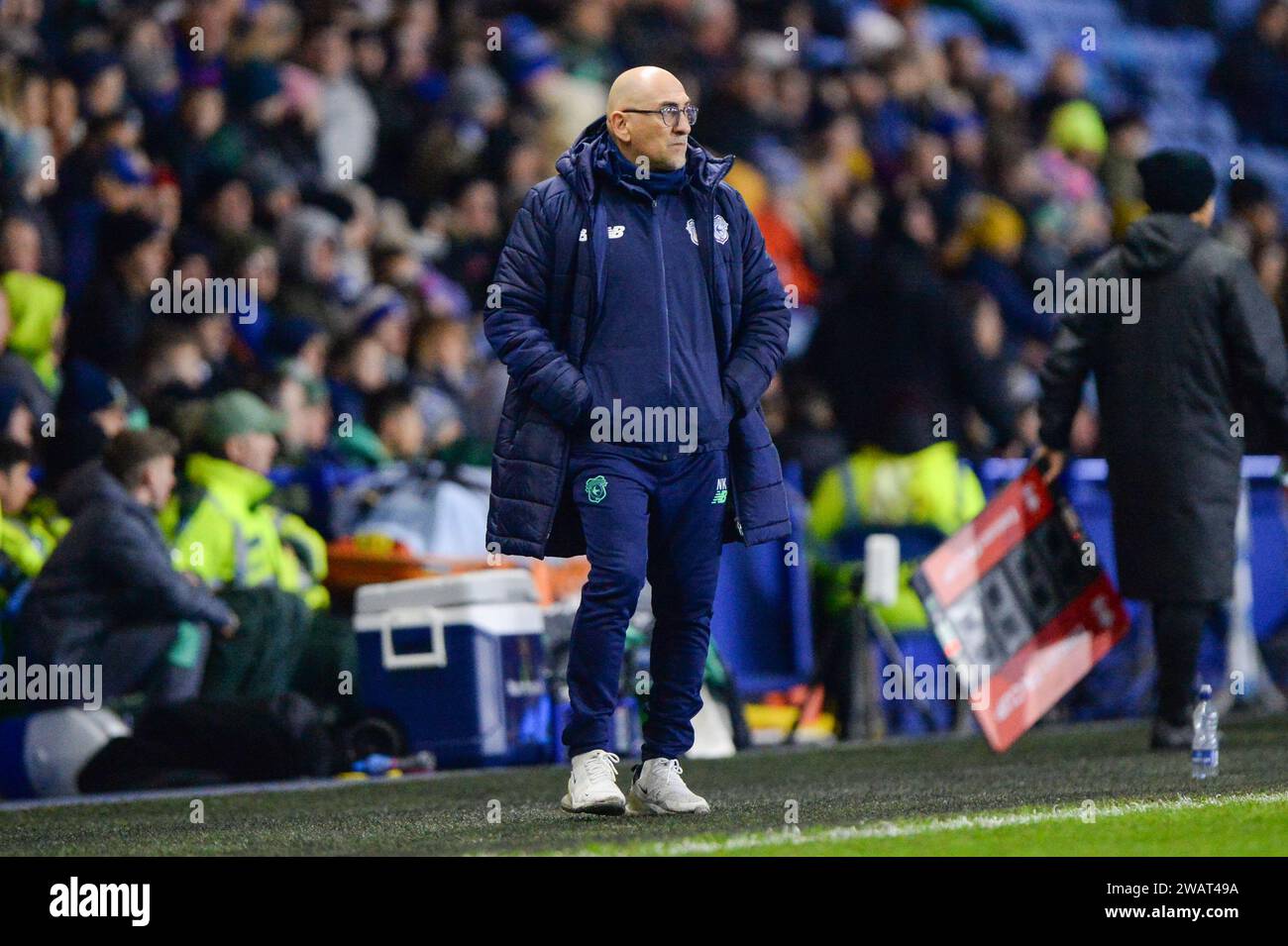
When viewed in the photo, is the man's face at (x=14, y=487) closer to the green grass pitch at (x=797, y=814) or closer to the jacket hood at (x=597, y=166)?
the green grass pitch at (x=797, y=814)

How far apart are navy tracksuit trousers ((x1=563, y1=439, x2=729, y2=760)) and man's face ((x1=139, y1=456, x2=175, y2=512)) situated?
3375mm

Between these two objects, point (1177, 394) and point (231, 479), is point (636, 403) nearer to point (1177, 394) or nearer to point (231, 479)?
point (1177, 394)

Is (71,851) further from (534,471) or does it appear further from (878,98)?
(878,98)

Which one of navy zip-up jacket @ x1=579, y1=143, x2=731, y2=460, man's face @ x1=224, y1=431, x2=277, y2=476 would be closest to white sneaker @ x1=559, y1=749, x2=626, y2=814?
navy zip-up jacket @ x1=579, y1=143, x2=731, y2=460

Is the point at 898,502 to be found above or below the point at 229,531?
above

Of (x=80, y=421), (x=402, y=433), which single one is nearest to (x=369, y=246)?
(x=402, y=433)

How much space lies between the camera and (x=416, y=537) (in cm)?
1116

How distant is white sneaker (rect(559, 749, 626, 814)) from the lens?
281 inches

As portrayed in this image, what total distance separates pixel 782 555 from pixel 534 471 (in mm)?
5341

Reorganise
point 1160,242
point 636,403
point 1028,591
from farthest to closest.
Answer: point 1028,591, point 1160,242, point 636,403

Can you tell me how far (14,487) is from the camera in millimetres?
10180

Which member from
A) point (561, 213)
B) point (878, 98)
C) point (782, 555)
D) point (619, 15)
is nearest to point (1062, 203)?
point (878, 98)

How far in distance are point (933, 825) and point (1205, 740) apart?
6.86 ft

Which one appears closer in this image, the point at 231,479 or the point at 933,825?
the point at 933,825
